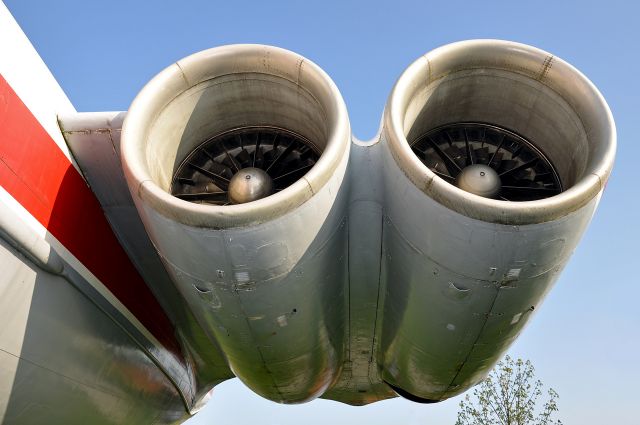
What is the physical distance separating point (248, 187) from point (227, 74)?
1.25 m

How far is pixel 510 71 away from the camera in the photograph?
5.90 m

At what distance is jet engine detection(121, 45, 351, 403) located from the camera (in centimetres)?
496

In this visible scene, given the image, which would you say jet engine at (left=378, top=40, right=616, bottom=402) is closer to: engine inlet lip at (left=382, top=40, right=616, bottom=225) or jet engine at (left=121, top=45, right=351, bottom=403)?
engine inlet lip at (left=382, top=40, right=616, bottom=225)

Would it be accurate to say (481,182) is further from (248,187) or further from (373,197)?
(248,187)

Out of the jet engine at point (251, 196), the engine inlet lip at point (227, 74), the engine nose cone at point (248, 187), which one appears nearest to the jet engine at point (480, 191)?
the engine inlet lip at point (227, 74)

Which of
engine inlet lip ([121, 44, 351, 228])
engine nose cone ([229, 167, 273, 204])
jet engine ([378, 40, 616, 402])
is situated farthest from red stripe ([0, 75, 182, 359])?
jet engine ([378, 40, 616, 402])

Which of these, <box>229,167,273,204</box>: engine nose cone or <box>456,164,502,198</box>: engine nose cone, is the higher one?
<box>456,164,502,198</box>: engine nose cone

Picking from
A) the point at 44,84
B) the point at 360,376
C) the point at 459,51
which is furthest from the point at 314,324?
the point at 360,376

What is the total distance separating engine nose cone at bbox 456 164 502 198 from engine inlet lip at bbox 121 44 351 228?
134 cm

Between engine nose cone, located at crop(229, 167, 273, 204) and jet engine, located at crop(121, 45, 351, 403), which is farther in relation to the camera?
engine nose cone, located at crop(229, 167, 273, 204)

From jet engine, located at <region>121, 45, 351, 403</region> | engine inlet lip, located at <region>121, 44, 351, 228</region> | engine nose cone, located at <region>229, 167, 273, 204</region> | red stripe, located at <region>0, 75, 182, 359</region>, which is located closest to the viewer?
engine inlet lip, located at <region>121, 44, 351, 228</region>

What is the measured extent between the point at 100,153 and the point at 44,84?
920 mm

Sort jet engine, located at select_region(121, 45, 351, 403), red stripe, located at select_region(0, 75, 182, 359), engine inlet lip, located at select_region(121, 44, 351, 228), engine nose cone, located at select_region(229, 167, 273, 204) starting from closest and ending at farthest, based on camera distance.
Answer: engine inlet lip, located at select_region(121, 44, 351, 228)
jet engine, located at select_region(121, 45, 351, 403)
red stripe, located at select_region(0, 75, 182, 359)
engine nose cone, located at select_region(229, 167, 273, 204)

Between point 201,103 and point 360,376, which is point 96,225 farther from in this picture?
point 360,376
